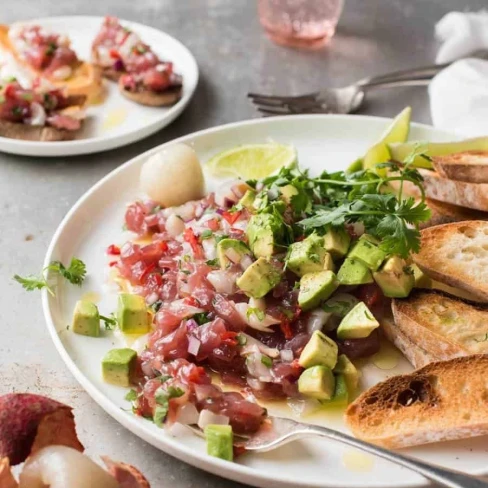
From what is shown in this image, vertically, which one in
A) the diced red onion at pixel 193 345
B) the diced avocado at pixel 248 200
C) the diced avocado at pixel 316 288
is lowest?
the diced red onion at pixel 193 345

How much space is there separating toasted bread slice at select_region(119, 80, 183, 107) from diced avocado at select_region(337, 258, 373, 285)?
196 centimetres

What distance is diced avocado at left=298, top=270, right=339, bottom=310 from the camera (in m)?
2.77

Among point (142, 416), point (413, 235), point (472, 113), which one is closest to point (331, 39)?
point (472, 113)

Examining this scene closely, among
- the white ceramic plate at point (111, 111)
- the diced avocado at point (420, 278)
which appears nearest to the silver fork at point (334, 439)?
the diced avocado at point (420, 278)

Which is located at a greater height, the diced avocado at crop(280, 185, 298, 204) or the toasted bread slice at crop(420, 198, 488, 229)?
the diced avocado at crop(280, 185, 298, 204)

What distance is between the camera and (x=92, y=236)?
3441 millimetres

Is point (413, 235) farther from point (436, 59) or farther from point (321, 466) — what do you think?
point (436, 59)

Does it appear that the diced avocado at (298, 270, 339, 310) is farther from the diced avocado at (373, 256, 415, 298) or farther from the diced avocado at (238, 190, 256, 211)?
the diced avocado at (238, 190, 256, 211)

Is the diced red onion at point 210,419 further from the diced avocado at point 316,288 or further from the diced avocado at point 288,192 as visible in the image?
the diced avocado at point 288,192

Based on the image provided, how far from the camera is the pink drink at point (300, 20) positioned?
5207 mm

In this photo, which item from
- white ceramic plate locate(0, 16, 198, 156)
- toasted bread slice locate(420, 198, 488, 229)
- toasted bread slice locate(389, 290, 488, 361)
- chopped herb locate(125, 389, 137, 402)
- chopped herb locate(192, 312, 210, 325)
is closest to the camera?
chopped herb locate(125, 389, 137, 402)

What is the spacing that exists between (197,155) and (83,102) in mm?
856

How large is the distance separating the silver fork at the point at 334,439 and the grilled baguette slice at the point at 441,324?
57 centimetres

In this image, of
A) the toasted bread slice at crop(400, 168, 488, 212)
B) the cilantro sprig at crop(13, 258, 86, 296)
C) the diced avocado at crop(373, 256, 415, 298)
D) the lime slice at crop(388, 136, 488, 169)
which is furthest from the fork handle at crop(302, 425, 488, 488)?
the lime slice at crop(388, 136, 488, 169)
